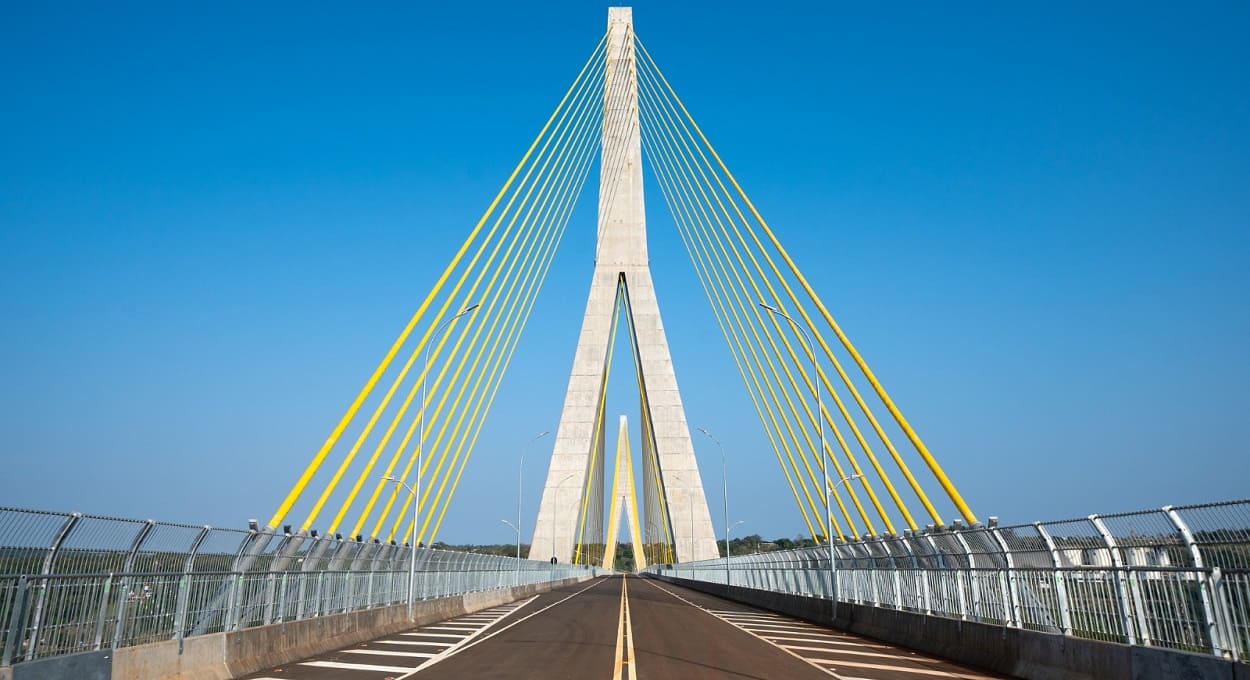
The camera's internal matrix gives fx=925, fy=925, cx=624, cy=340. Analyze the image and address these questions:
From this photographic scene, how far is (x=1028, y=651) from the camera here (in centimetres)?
1203

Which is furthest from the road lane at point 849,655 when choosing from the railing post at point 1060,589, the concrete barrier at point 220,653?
the concrete barrier at point 220,653

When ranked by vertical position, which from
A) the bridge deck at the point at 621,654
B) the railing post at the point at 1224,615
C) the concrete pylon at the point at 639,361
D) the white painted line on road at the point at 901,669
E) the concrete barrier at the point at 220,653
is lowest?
the white painted line on road at the point at 901,669

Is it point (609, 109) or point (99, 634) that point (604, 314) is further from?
point (99, 634)

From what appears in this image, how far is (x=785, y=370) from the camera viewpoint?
3078cm

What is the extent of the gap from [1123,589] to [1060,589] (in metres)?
1.42

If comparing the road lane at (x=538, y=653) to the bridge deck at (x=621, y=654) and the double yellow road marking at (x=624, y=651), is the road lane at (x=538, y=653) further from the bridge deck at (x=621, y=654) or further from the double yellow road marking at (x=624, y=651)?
the double yellow road marking at (x=624, y=651)

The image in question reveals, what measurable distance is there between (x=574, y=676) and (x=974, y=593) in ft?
22.8

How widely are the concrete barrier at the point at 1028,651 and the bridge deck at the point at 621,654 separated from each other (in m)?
0.43

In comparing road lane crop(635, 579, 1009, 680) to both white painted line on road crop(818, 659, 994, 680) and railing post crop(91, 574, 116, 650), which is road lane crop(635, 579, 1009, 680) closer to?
Answer: white painted line on road crop(818, 659, 994, 680)

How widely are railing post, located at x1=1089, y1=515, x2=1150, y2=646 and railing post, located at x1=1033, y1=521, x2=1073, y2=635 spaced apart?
1.16 m

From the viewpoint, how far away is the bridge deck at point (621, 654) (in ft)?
38.9

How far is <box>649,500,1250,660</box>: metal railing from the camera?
8.48 m

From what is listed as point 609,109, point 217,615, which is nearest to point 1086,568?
point 217,615

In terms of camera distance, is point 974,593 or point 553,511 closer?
point 974,593
